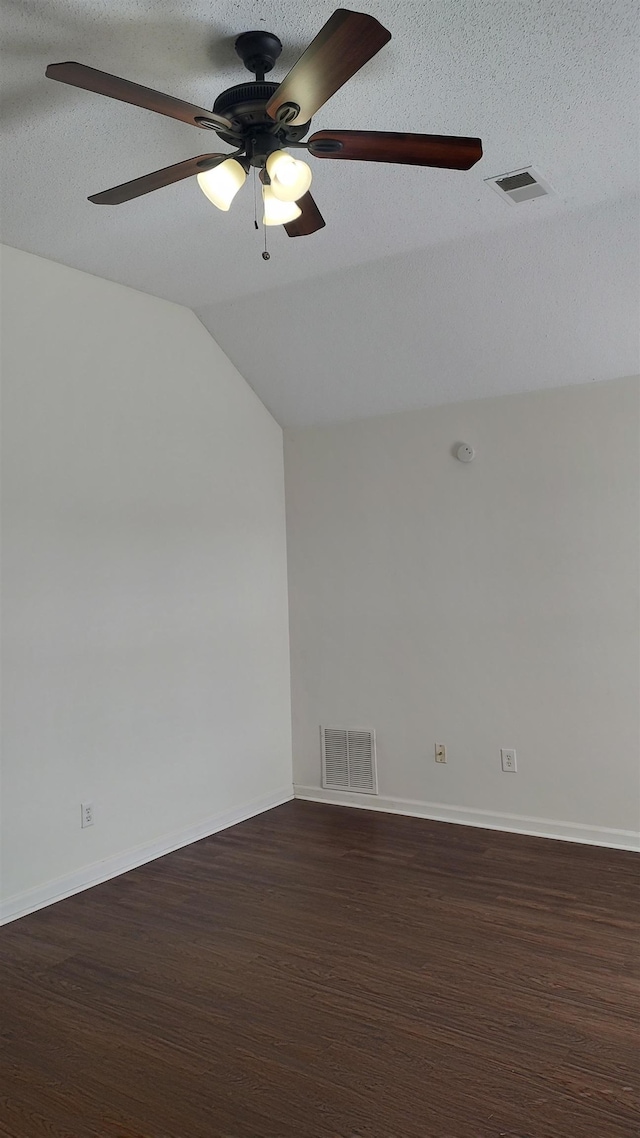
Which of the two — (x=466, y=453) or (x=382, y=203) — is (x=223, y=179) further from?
(x=466, y=453)

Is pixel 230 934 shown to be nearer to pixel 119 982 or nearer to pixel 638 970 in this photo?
pixel 119 982

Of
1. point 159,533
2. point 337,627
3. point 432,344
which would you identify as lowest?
point 337,627

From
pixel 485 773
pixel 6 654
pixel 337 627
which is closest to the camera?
pixel 6 654

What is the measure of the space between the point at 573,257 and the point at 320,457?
191 centimetres

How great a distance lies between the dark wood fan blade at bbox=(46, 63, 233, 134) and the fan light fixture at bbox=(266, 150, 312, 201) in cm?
15

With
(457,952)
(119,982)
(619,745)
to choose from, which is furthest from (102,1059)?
(619,745)

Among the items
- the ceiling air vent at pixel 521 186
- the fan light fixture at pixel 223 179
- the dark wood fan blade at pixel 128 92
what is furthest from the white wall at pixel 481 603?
the dark wood fan blade at pixel 128 92

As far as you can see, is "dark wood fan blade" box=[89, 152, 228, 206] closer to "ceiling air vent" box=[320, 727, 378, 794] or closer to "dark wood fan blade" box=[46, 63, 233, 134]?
"dark wood fan blade" box=[46, 63, 233, 134]

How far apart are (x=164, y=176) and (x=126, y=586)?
202 cm

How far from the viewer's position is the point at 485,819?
164 inches

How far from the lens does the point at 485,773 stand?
13.7 ft

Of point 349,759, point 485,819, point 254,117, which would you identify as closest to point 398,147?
point 254,117

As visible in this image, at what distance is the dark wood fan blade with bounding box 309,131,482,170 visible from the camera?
1999 millimetres

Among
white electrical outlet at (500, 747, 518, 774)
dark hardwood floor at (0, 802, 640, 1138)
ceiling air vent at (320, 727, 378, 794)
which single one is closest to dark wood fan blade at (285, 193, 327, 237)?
dark hardwood floor at (0, 802, 640, 1138)
